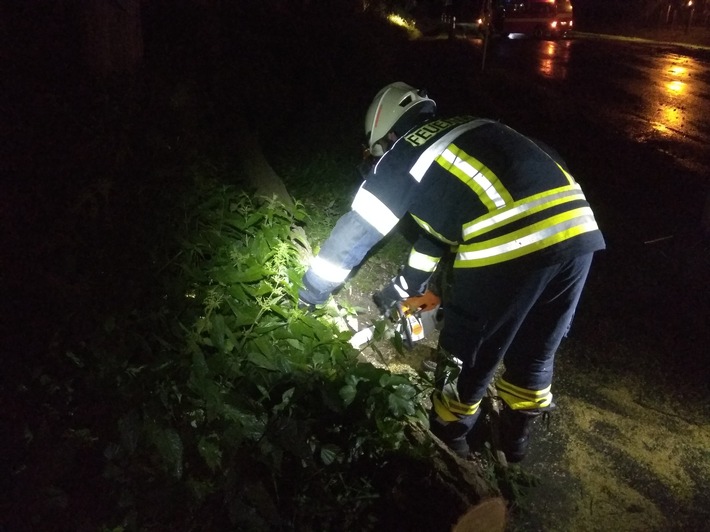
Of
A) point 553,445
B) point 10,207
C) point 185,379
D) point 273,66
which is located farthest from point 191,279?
point 273,66

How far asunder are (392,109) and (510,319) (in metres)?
1.20

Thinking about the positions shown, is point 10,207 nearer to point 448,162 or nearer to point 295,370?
point 295,370

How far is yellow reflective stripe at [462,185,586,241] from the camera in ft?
7.27

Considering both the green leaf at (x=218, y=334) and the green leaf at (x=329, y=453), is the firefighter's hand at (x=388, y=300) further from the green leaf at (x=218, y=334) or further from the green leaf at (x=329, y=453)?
the green leaf at (x=329, y=453)

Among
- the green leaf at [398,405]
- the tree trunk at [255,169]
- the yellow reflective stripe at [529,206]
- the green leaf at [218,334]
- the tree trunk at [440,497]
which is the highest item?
the yellow reflective stripe at [529,206]

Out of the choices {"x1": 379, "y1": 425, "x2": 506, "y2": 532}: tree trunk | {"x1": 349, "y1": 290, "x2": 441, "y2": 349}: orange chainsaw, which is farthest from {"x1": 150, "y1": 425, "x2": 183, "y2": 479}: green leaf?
{"x1": 349, "y1": 290, "x2": 441, "y2": 349}: orange chainsaw

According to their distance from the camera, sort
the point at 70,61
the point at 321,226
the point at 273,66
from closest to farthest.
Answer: the point at 70,61 → the point at 321,226 → the point at 273,66

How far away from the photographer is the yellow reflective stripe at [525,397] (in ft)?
8.86

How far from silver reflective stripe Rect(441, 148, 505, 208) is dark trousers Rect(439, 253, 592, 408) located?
0.98 ft

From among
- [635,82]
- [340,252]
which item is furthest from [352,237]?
[635,82]

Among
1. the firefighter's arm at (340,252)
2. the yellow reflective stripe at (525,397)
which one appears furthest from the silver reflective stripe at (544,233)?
the yellow reflective stripe at (525,397)

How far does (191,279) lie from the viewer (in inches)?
116

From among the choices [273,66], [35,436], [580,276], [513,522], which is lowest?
[513,522]

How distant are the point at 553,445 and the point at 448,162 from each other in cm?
165
